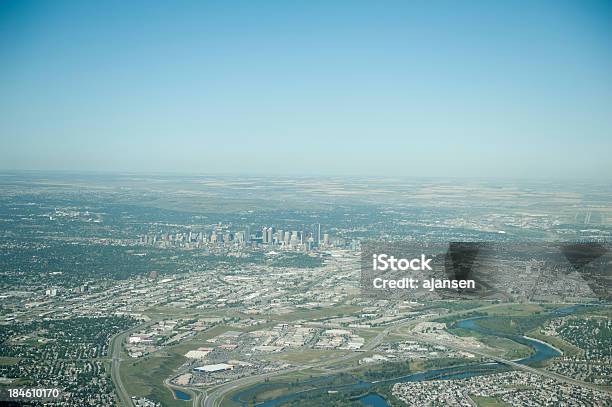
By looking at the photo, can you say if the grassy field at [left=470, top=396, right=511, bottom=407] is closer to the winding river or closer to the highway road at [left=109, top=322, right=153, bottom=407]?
the winding river

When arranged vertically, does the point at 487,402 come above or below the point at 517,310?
below

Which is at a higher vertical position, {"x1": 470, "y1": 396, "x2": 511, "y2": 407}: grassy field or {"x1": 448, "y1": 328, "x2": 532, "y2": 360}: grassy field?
{"x1": 448, "y1": 328, "x2": 532, "y2": 360}: grassy field

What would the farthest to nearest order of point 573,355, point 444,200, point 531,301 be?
point 444,200, point 531,301, point 573,355

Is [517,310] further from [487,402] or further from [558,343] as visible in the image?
[487,402]

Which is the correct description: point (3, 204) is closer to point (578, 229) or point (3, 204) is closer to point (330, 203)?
point (330, 203)

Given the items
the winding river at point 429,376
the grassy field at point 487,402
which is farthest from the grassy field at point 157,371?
the grassy field at point 487,402

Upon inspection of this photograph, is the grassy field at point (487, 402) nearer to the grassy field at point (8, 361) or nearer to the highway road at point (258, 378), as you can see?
the highway road at point (258, 378)

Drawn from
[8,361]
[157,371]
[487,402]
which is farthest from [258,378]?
[8,361]

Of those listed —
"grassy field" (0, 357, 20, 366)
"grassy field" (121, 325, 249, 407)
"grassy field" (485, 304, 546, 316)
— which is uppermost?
"grassy field" (485, 304, 546, 316)

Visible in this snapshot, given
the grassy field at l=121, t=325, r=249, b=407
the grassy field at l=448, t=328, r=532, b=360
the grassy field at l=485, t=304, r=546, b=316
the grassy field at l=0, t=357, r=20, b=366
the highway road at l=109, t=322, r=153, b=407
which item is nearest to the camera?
the highway road at l=109, t=322, r=153, b=407

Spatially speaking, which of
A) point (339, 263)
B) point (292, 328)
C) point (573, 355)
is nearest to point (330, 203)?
point (339, 263)

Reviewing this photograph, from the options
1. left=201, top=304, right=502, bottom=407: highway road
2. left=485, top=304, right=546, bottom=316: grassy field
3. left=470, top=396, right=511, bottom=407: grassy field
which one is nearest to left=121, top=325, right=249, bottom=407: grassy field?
left=201, top=304, right=502, bottom=407: highway road
